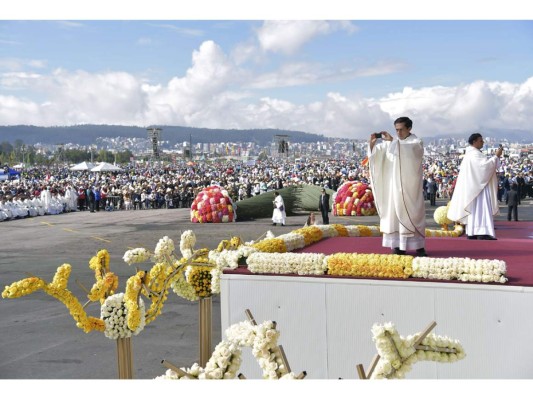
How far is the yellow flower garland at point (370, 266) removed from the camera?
6188 mm

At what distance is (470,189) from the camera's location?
10.1 meters

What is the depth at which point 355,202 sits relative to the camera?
26.0 m

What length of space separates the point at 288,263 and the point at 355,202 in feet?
64.9

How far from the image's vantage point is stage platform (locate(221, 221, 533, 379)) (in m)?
5.79

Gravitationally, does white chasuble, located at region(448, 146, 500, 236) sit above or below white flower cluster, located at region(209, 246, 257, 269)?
above

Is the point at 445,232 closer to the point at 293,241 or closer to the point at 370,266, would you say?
the point at 293,241

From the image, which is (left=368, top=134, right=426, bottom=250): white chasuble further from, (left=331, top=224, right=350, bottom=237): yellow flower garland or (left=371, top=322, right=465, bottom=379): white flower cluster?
(left=371, top=322, right=465, bottom=379): white flower cluster

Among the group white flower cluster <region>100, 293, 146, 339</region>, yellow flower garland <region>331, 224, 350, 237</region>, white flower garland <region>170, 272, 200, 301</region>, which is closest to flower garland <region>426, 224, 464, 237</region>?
yellow flower garland <region>331, 224, 350, 237</region>

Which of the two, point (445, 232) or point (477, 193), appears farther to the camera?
point (445, 232)

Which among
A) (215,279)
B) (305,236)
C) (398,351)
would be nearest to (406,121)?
(305,236)

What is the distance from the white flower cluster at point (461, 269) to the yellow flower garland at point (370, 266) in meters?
0.11

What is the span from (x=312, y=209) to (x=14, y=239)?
1309cm

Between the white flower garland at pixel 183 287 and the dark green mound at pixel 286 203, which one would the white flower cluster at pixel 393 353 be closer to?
the white flower garland at pixel 183 287

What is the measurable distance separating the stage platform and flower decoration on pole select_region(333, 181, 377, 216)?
19.0 m
